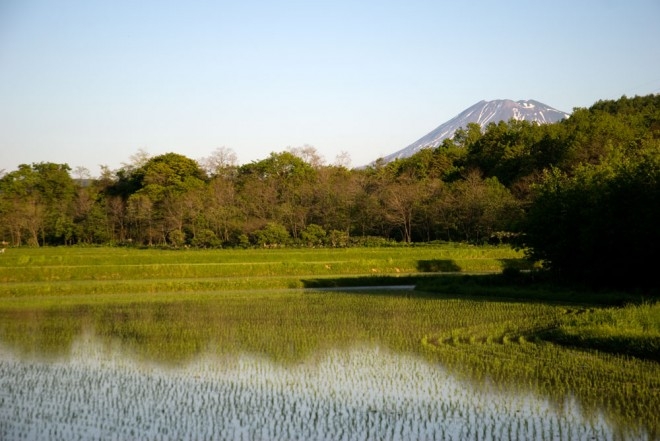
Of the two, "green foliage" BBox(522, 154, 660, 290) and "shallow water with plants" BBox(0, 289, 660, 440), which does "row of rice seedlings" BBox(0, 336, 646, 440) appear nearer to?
"shallow water with plants" BBox(0, 289, 660, 440)

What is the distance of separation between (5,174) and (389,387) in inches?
2125

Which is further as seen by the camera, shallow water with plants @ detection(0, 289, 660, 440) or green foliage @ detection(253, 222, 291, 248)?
green foliage @ detection(253, 222, 291, 248)

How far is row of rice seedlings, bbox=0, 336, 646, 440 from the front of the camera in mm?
7812

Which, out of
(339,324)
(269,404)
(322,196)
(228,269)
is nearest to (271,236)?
(322,196)

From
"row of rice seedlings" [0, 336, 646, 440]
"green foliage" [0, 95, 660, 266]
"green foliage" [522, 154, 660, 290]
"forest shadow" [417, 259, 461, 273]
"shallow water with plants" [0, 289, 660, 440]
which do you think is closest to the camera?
"row of rice seedlings" [0, 336, 646, 440]

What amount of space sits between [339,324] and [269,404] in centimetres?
671

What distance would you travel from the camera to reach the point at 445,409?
8617mm

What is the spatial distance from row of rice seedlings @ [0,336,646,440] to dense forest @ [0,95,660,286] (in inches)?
1149

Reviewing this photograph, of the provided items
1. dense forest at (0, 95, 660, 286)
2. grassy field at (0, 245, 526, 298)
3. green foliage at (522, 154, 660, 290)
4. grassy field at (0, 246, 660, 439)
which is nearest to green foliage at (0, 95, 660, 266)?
dense forest at (0, 95, 660, 286)

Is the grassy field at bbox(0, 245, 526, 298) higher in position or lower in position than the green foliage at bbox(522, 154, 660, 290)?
lower

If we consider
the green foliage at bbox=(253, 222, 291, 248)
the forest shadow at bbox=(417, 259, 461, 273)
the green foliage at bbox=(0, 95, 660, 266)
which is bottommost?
the forest shadow at bbox=(417, 259, 461, 273)

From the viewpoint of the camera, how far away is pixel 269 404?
909 cm

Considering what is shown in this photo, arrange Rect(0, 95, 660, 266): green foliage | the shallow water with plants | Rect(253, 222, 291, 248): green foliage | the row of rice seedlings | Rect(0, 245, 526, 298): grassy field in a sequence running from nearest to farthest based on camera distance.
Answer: the row of rice seedlings
the shallow water with plants
Rect(0, 245, 526, 298): grassy field
Rect(253, 222, 291, 248): green foliage
Rect(0, 95, 660, 266): green foliage

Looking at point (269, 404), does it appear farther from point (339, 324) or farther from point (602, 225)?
point (602, 225)
